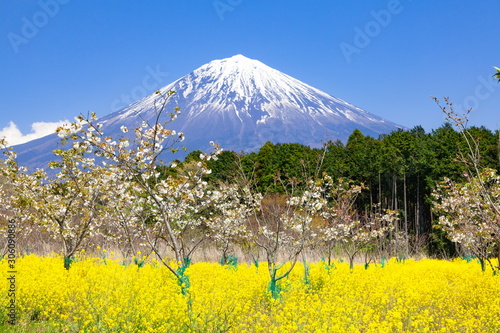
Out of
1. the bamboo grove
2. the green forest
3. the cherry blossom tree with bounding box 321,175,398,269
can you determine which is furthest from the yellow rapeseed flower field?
the green forest

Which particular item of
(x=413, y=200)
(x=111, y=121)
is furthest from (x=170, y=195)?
(x=111, y=121)

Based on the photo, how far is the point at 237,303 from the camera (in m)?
8.13

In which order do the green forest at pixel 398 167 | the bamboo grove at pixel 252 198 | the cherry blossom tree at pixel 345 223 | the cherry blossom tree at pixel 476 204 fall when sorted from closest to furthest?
the cherry blossom tree at pixel 476 204 → the bamboo grove at pixel 252 198 → the cherry blossom tree at pixel 345 223 → the green forest at pixel 398 167

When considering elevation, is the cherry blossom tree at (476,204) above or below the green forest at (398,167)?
below

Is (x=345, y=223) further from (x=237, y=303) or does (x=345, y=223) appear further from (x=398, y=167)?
(x=398, y=167)

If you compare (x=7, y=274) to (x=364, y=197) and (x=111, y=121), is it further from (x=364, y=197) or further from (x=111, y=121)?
(x=111, y=121)

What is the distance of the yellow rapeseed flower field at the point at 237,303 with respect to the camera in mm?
6855

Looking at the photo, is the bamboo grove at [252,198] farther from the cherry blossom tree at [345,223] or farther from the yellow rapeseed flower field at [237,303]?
the yellow rapeseed flower field at [237,303]

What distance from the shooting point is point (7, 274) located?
32.1 feet

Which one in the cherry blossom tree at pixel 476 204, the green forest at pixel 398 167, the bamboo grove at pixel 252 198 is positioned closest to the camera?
the cherry blossom tree at pixel 476 204

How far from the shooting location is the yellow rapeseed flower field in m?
6.86

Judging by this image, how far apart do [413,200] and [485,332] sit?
3225 cm

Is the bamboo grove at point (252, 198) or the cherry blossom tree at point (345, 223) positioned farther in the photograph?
the cherry blossom tree at point (345, 223)

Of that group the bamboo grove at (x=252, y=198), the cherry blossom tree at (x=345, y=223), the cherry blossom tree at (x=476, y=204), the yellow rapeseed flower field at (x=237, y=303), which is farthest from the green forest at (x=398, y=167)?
the yellow rapeseed flower field at (x=237, y=303)
